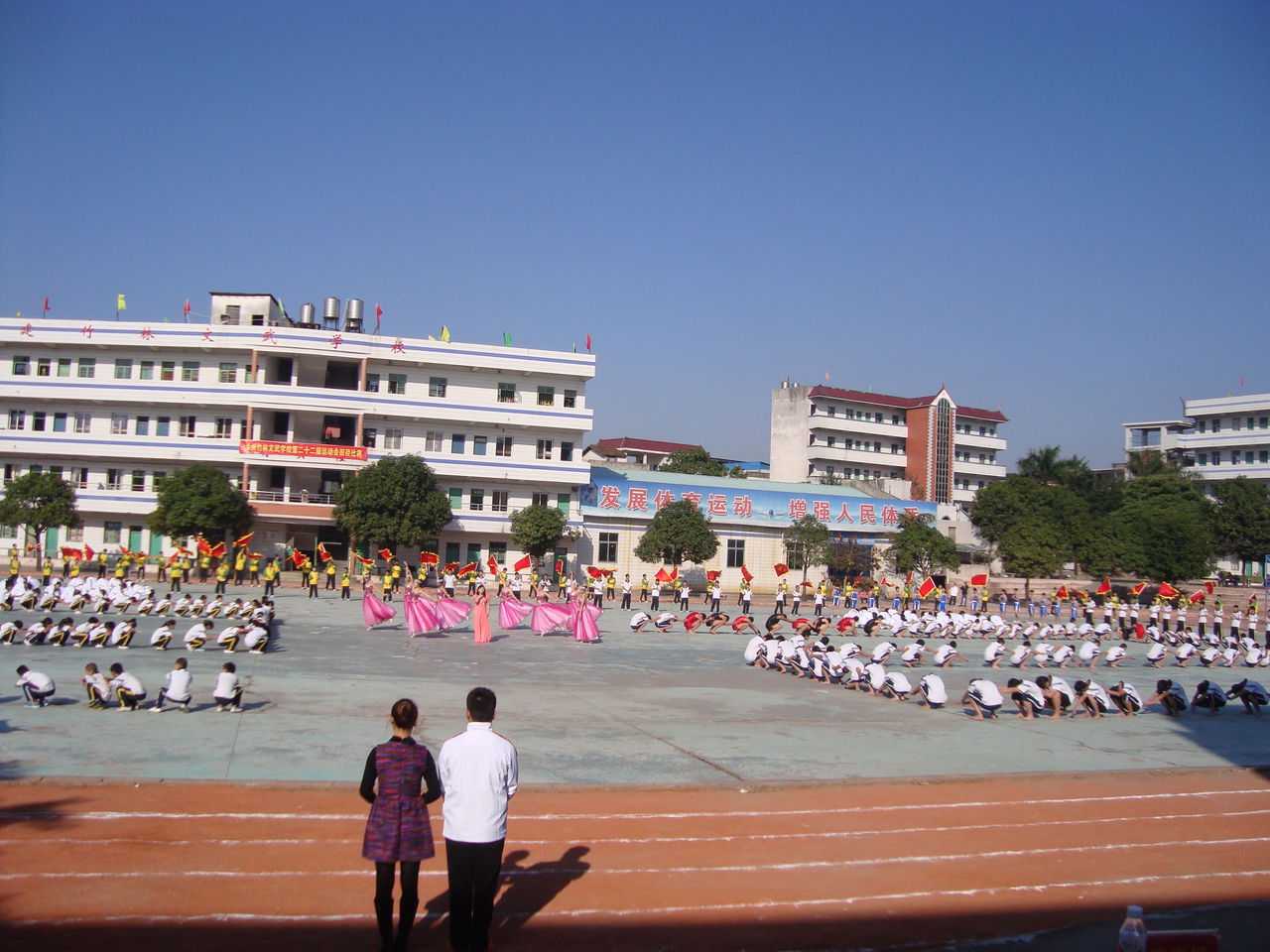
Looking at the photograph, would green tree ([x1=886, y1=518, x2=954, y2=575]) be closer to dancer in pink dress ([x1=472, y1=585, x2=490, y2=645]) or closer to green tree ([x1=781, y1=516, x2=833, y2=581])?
green tree ([x1=781, y1=516, x2=833, y2=581])

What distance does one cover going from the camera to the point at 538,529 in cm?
4575

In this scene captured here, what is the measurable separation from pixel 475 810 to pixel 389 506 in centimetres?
3854

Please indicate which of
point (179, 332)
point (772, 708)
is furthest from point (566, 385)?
point (772, 708)

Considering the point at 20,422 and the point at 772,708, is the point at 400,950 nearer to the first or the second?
the point at 772,708

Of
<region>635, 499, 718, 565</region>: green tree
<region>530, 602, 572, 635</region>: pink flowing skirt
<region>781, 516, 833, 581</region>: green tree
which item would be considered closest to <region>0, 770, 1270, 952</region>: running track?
<region>530, 602, 572, 635</region>: pink flowing skirt

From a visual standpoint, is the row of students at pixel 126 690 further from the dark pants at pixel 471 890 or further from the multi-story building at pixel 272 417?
the multi-story building at pixel 272 417

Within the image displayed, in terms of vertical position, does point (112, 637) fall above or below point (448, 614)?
below

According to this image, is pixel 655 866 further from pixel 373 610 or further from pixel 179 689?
pixel 373 610

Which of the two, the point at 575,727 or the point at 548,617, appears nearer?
the point at 575,727

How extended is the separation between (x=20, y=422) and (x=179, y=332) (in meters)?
9.11

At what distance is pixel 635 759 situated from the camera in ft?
40.0

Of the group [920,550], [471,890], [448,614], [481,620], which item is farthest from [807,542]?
[471,890]

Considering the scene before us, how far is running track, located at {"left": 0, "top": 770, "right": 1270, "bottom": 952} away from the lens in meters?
6.68

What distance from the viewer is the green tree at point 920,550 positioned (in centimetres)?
5216
